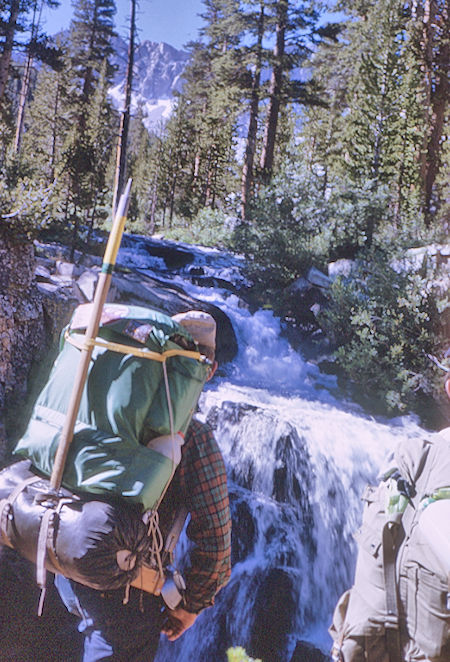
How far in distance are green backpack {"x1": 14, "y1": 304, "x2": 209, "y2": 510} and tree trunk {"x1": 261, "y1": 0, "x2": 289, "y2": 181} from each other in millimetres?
17033

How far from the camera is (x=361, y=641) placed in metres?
1.87

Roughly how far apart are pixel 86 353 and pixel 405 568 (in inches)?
59.5

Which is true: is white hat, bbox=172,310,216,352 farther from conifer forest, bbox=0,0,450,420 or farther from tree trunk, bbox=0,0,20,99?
tree trunk, bbox=0,0,20,99

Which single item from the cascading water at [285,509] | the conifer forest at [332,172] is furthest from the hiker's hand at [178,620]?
the conifer forest at [332,172]

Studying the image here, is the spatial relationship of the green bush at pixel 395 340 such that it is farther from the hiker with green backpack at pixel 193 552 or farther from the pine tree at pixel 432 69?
the pine tree at pixel 432 69

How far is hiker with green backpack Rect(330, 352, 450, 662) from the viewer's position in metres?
1.70

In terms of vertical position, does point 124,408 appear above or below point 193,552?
above

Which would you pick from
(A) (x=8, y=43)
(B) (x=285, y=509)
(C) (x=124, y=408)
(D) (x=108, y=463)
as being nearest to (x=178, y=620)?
(D) (x=108, y=463)

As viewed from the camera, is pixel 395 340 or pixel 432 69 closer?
pixel 395 340

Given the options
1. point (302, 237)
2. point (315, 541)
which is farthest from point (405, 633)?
point (302, 237)

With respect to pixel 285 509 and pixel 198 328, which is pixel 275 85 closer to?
pixel 285 509

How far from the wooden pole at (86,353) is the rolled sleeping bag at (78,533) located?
11cm

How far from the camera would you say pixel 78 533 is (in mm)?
1660

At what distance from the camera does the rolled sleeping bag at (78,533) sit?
1641 millimetres
